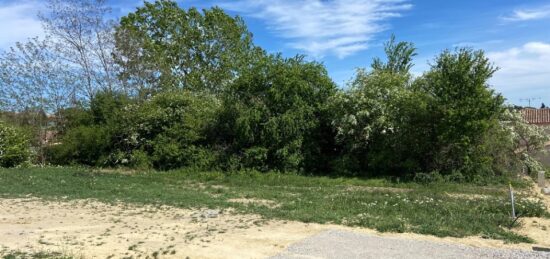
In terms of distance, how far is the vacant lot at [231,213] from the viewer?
7695 millimetres

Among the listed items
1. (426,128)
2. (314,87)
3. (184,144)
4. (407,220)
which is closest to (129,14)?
(184,144)

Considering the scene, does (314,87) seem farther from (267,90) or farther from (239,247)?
(239,247)

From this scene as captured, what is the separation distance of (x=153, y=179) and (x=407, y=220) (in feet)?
33.6

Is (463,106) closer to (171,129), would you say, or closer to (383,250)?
(383,250)

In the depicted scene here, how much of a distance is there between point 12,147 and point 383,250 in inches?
754

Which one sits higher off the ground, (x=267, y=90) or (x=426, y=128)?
(x=267, y=90)

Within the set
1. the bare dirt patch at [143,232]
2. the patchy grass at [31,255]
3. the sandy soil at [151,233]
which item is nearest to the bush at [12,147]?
the bare dirt patch at [143,232]

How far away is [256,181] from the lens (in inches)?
655

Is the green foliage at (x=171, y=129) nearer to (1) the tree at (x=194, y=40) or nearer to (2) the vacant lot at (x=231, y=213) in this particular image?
(2) the vacant lot at (x=231, y=213)

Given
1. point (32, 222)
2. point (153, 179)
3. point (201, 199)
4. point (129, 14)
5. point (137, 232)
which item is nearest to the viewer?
point (137, 232)

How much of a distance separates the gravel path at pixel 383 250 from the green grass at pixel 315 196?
2.98 ft

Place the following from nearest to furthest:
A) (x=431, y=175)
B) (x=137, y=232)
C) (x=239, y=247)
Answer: (x=239, y=247), (x=137, y=232), (x=431, y=175)

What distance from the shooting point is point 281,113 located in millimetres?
18484

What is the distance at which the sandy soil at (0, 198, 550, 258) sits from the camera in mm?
7125
